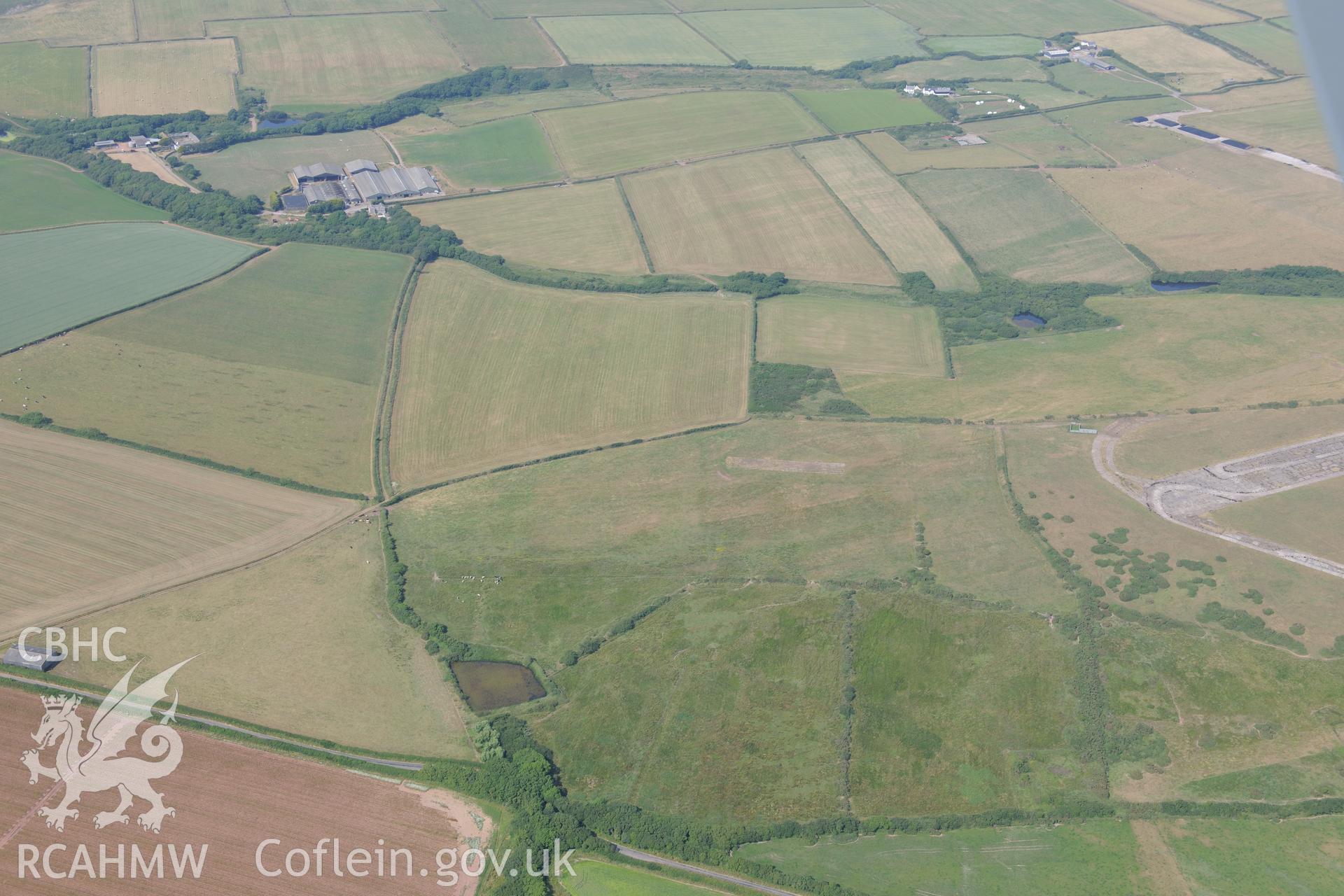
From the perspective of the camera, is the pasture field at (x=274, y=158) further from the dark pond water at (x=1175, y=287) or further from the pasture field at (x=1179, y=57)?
the pasture field at (x=1179, y=57)

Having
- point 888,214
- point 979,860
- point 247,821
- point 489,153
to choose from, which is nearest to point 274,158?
point 489,153

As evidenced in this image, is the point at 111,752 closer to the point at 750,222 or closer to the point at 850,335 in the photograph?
the point at 850,335

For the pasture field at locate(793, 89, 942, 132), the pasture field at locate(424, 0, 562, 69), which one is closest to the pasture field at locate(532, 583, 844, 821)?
the pasture field at locate(793, 89, 942, 132)

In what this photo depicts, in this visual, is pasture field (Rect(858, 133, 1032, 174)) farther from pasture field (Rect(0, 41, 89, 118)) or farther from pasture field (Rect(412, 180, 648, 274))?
pasture field (Rect(0, 41, 89, 118))

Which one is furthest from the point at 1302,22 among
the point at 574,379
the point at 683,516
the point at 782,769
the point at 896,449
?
the point at 574,379

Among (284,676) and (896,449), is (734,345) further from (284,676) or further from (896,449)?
(284,676)

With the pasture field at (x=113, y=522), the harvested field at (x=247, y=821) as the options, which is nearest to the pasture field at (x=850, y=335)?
the pasture field at (x=113, y=522)
